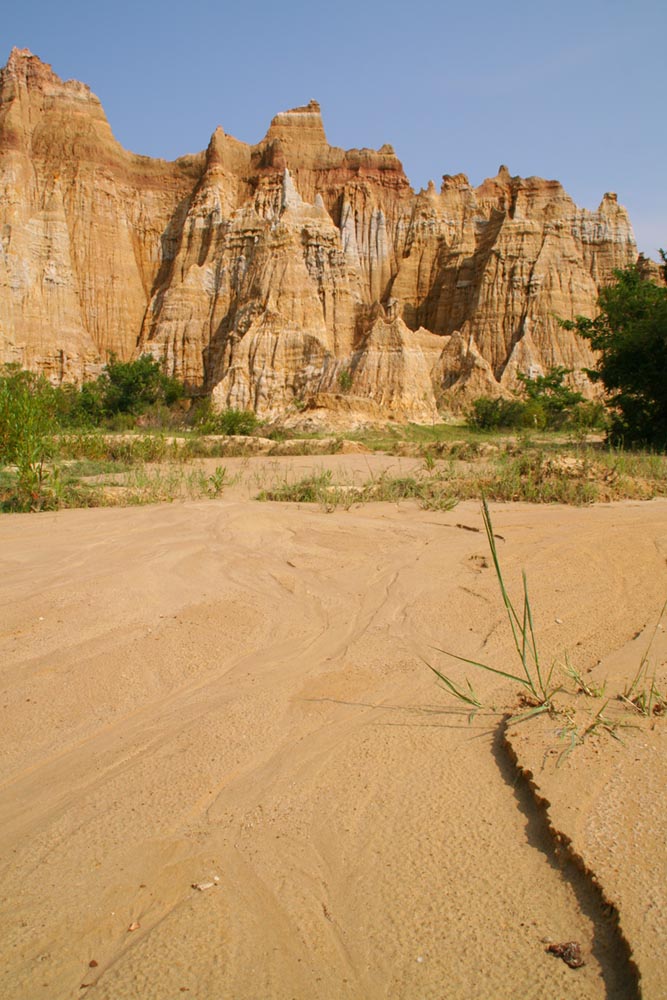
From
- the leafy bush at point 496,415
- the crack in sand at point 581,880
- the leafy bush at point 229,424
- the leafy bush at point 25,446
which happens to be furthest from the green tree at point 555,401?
the crack in sand at point 581,880

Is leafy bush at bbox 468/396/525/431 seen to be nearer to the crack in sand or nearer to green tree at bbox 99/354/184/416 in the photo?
green tree at bbox 99/354/184/416

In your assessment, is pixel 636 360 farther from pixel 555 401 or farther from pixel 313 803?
pixel 313 803

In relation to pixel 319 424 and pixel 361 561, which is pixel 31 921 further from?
pixel 319 424

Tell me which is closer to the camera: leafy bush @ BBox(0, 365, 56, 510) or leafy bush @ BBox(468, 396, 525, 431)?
leafy bush @ BBox(0, 365, 56, 510)

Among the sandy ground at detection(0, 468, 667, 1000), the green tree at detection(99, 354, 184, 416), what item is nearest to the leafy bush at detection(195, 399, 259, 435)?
the green tree at detection(99, 354, 184, 416)

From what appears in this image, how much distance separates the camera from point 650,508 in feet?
19.9

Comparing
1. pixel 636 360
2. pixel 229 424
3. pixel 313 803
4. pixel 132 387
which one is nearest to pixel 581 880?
pixel 313 803

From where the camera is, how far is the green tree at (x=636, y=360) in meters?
13.7

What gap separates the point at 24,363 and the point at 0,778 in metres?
34.0

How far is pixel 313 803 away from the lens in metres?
1.89

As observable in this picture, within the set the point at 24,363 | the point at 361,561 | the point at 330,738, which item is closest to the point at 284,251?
the point at 24,363

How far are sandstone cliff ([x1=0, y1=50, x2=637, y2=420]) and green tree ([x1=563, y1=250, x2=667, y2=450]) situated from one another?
12909mm

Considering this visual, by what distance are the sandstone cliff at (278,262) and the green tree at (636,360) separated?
1291 centimetres

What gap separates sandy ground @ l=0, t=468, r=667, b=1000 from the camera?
1.38m
